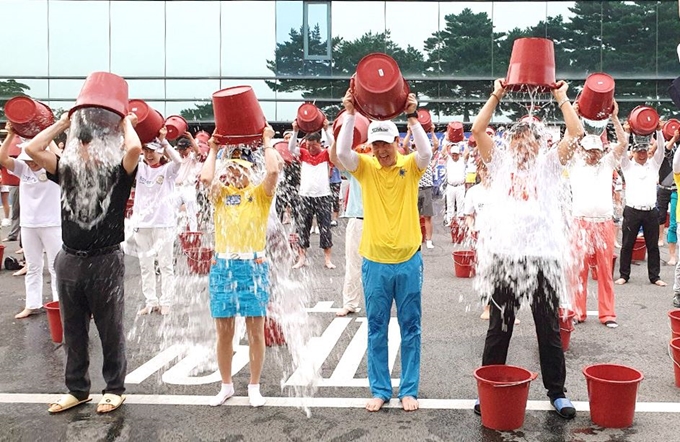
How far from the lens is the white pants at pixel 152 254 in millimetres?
7159

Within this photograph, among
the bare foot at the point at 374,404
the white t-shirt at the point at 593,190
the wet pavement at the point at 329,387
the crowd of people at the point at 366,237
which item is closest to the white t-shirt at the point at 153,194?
the wet pavement at the point at 329,387

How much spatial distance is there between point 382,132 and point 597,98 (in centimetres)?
189

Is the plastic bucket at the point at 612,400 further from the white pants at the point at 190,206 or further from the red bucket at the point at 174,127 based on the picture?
the white pants at the point at 190,206

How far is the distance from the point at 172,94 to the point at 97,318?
17775 millimetres

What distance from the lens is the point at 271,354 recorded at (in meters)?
5.79

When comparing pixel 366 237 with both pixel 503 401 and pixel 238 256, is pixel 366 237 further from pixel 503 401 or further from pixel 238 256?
pixel 503 401

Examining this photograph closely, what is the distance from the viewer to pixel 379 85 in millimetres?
4137

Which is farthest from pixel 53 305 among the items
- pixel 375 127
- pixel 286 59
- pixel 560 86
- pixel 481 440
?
pixel 286 59

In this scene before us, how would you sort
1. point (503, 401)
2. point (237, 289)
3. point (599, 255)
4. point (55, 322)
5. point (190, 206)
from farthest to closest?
point (190, 206) < point (599, 255) < point (55, 322) < point (237, 289) < point (503, 401)

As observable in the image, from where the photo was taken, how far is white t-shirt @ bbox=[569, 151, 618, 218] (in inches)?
264

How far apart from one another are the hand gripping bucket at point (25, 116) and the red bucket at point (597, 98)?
4.52m

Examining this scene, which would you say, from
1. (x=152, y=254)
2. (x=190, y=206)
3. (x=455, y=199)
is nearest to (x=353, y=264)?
(x=152, y=254)

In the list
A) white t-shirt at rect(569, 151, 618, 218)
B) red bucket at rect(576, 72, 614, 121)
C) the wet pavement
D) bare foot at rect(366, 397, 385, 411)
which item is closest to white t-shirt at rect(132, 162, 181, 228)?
the wet pavement

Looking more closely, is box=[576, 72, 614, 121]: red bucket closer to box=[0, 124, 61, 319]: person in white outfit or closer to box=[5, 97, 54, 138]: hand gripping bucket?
box=[5, 97, 54, 138]: hand gripping bucket
